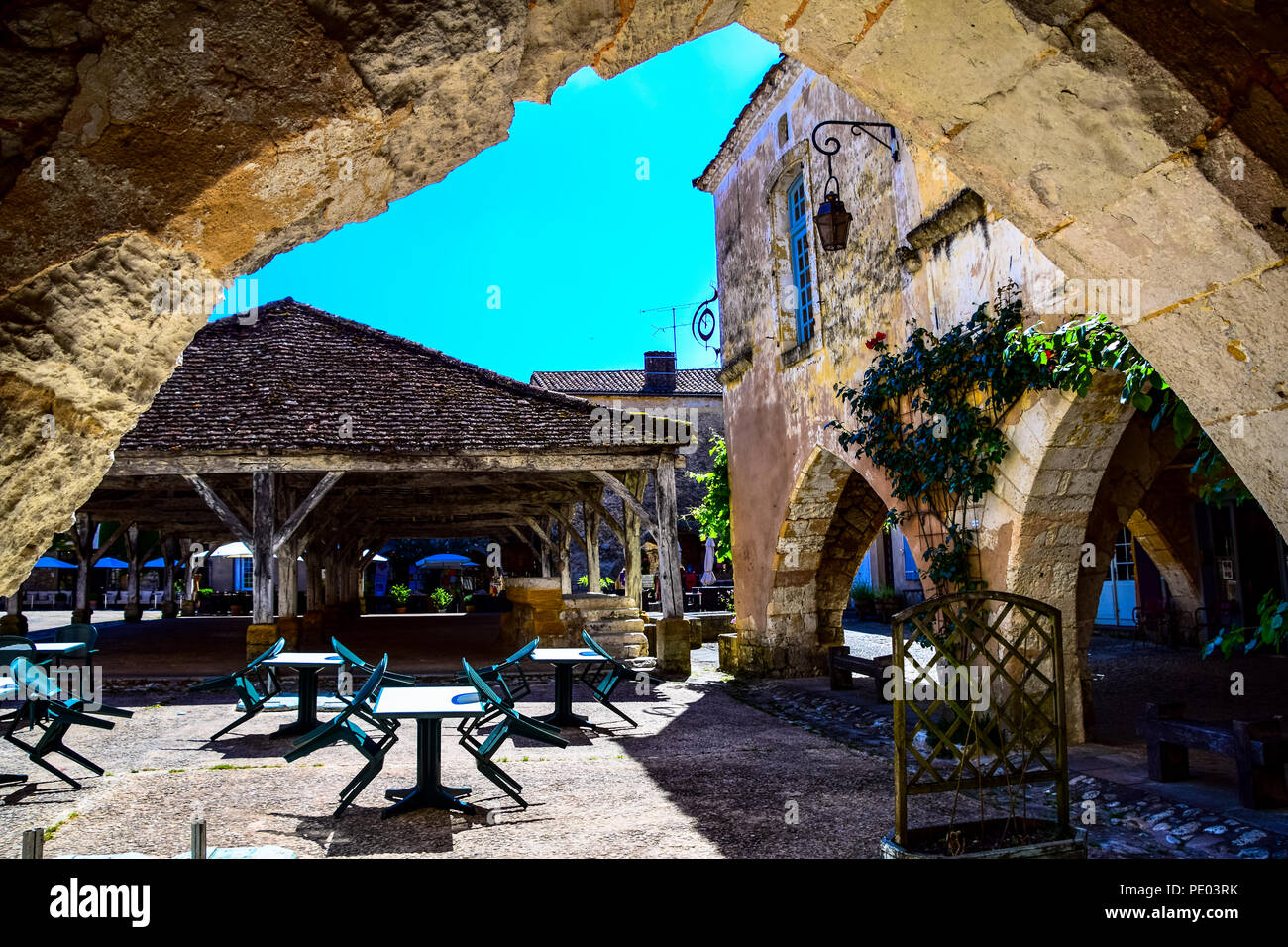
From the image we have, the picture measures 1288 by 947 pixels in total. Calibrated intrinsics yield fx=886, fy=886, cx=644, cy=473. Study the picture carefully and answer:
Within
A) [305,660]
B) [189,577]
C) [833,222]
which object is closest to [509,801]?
[305,660]

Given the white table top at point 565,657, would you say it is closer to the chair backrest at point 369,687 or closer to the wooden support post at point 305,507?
the chair backrest at point 369,687

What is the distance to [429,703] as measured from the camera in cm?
445

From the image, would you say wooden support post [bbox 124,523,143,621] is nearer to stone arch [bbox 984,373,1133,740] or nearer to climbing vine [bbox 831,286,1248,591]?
climbing vine [bbox 831,286,1248,591]

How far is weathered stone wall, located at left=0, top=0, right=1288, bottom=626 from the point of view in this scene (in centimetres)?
141

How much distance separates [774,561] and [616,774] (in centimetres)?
475

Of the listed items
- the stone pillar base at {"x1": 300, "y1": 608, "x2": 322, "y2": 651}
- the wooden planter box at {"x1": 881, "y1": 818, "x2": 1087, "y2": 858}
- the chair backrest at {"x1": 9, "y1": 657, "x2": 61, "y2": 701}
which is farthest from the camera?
the stone pillar base at {"x1": 300, "y1": 608, "x2": 322, "y2": 651}

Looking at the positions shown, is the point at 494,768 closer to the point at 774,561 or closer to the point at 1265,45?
the point at 1265,45

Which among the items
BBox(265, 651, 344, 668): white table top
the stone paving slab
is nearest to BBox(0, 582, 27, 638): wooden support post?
the stone paving slab

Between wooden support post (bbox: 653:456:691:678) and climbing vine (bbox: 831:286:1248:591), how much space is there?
3.64m

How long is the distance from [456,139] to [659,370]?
2789cm

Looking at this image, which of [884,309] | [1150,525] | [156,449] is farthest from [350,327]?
[1150,525]

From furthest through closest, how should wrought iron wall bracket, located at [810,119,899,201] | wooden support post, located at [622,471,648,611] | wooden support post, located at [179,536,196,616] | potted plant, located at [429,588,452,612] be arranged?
1. potted plant, located at [429,588,452,612]
2. wooden support post, located at [179,536,196,616]
3. wooden support post, located at [622,471,648,611]
4. wrought iron wall bracket, located at [810,119,899,201]

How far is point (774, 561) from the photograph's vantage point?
31.9 ft

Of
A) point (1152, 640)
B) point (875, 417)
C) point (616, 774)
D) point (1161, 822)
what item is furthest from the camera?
point (1152, 640)
